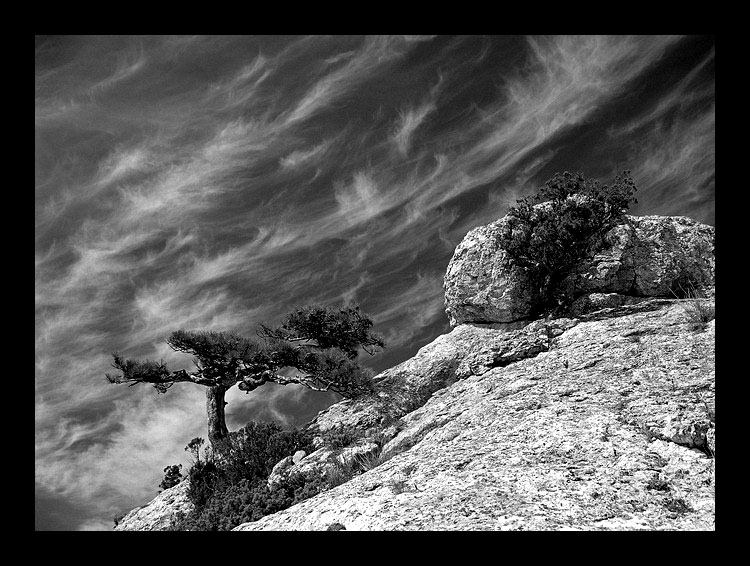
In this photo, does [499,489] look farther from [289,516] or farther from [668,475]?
[289,516]

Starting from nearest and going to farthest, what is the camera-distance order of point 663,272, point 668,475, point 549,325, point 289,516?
1. point 668,475
2. point 289,516
3. point 549,325
4. point 663,272

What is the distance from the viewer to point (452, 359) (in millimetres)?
21344

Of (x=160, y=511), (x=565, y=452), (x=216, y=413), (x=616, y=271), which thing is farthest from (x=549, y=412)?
(x=216, y=413)

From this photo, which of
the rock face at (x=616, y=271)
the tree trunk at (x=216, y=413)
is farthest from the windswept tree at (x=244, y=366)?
the rock face at (x=616, y=271)

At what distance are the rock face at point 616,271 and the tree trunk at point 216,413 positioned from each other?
9.79 metres

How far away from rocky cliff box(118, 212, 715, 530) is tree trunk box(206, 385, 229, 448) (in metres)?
2.39

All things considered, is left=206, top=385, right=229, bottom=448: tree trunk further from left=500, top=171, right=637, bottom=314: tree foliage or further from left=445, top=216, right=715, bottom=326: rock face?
left=500, top=171, right=637, bottom=314: tree foliage

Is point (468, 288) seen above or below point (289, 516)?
above

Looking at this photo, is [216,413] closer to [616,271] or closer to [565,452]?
[565,452]

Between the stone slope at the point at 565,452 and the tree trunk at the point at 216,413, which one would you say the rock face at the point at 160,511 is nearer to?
the tree trunk at the point at 216,413

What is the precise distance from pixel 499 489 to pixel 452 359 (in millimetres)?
11440

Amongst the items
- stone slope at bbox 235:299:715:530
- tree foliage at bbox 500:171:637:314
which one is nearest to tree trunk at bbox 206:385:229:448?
stone slope at bbox 235:299:715:530
